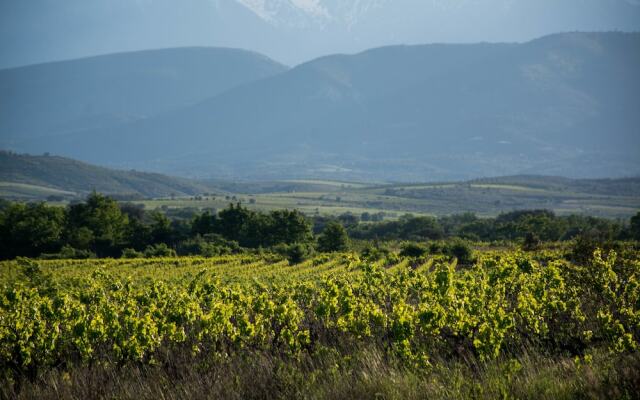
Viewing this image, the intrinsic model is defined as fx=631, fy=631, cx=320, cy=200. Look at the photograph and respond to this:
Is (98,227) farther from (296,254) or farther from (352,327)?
(352,327)

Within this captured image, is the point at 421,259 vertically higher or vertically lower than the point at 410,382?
lower

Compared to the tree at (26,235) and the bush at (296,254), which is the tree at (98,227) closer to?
the tree at (26,235)

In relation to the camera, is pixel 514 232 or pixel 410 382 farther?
pixel 514 232

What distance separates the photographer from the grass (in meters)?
10.3

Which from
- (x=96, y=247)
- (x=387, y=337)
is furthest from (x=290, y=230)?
(x=387, y=337)

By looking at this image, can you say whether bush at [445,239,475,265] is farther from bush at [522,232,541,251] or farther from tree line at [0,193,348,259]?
tree line at [0,193,348,259]

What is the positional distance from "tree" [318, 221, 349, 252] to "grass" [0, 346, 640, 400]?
5830cm

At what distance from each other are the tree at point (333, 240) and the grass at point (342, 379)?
5830 centimetres

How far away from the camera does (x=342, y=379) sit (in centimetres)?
1155

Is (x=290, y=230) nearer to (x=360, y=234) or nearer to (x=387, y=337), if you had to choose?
(x=360, y=234)

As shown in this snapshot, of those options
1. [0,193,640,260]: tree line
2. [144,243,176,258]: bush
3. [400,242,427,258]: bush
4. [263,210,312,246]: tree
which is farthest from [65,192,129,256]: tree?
[400,242,427,258]: bush

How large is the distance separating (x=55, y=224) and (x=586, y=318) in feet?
225

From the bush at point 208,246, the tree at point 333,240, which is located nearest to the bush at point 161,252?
the bush at point 208,246

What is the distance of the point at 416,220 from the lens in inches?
4171
